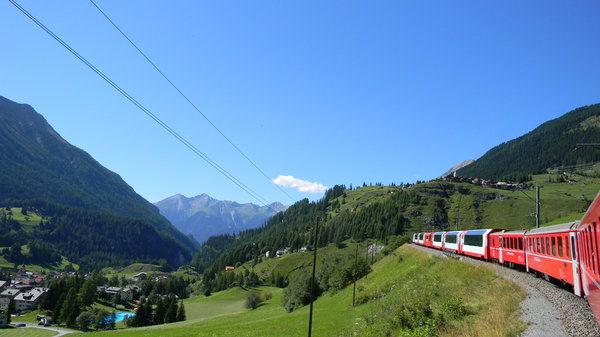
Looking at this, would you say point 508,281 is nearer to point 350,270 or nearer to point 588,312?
point 588,312

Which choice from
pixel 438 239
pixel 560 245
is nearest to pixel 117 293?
pixel 438 239

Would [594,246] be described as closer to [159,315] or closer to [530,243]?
[530,243]

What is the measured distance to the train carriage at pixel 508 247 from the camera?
33344mm

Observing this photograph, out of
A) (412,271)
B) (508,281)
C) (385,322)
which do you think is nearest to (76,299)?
(412,271)

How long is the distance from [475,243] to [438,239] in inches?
1003

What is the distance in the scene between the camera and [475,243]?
48.4m

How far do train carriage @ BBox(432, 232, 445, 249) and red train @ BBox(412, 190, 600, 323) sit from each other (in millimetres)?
12933

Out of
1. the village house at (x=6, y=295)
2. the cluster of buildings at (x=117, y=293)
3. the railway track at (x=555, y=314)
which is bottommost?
the cluster of buildings at (x=117, y=293)

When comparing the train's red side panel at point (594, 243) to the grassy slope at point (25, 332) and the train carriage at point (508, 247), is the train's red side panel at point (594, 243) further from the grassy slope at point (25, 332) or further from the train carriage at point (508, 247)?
the grassy slope at point (25, 332)

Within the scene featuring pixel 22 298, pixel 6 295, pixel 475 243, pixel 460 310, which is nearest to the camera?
pixel 460 310

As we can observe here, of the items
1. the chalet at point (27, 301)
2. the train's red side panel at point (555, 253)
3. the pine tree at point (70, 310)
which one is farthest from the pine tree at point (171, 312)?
the train's red side panel at point (555, 253)

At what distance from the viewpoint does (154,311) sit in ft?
388

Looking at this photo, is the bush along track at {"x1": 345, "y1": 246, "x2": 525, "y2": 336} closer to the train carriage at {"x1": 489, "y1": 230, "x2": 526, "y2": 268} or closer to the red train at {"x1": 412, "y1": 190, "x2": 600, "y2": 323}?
the red train at {"x1": 412, "y1": 190, "x2": 600, "y2": 323}

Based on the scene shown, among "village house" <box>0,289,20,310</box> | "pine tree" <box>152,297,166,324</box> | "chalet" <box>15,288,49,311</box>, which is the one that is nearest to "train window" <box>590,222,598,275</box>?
"pine tree" <box>152,297,166,324</box>
